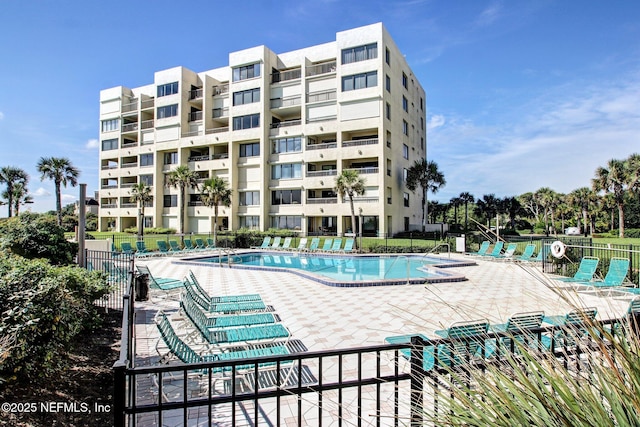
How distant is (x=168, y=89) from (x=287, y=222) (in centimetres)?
→ 2216

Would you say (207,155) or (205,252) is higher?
(207,155)

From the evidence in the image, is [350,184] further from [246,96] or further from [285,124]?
[246,96]

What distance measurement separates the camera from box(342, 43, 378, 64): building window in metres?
31.7

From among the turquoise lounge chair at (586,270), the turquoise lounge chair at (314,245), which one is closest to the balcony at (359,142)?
the turquoise lounge chair at (314,245)

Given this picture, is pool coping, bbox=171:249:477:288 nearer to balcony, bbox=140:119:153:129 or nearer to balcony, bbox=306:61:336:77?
balcony, bbox=306:61:336:77

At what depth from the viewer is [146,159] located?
1718 inches

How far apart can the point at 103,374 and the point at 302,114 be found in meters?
32.2

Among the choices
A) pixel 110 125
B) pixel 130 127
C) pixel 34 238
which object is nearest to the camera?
pixel 34 238

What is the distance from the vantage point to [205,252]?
25.7m

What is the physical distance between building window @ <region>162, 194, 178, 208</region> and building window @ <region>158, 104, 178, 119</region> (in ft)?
31.1

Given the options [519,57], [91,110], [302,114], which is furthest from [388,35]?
[91,110]

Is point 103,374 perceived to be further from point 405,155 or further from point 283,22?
point 405,155

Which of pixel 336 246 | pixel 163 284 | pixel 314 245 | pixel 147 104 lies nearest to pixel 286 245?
pixel 314 245

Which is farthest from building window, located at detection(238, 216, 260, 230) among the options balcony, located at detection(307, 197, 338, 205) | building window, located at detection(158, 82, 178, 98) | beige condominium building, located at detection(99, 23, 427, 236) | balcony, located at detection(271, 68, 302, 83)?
building window, located at detection(158, 82, 178, 98)
